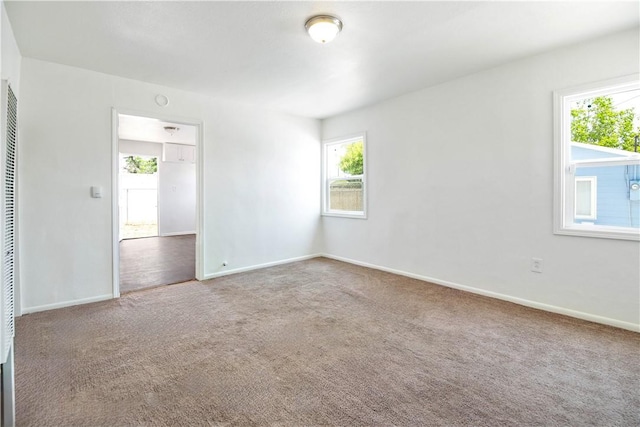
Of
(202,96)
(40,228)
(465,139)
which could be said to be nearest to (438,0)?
(465,139)

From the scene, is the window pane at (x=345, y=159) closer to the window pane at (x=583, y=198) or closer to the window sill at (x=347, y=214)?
the window sill at (x=347, y=214)

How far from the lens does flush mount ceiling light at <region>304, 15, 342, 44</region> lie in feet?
7.56

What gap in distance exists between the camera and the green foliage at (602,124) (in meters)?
2.69

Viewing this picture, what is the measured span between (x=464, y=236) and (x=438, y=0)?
97.5 inches

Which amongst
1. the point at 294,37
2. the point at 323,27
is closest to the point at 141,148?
the point at 294,37

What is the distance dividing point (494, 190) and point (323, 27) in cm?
245

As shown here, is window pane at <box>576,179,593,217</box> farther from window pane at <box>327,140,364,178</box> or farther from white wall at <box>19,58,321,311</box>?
white wall at <box>19,58,321,311</box>

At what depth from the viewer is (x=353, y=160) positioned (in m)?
5.17

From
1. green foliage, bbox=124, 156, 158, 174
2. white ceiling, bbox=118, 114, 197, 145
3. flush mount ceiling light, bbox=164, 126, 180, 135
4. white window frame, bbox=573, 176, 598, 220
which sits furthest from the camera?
green foliage, bbox=124, 156, 158, 174

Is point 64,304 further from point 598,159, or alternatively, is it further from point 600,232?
point 598,159

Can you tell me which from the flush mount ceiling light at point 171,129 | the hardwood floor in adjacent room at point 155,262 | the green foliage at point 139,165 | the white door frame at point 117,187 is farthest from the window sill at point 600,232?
the green foliage at point 139,165

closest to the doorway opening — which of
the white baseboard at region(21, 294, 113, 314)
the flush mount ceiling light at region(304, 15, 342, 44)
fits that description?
the white baseboard at region(21, 294, 113, 314)

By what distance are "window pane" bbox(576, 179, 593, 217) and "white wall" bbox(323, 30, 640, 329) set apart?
0.79 feet

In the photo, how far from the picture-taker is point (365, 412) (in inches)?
64.7
